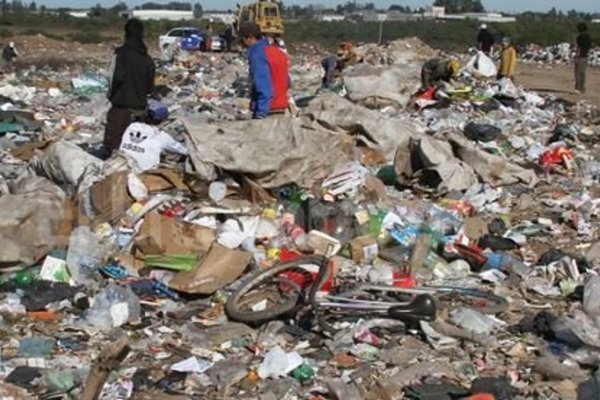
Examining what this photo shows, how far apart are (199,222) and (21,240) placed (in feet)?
4.35

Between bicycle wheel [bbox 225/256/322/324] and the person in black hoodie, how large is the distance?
292 cm

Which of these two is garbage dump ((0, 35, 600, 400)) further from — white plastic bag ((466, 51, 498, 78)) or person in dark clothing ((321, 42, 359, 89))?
white plastic bag ((466, 51, 498, 78))

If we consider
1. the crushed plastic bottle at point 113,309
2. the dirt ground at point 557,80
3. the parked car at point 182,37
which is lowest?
the dirt ground at point 557,80

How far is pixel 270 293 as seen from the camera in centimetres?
647

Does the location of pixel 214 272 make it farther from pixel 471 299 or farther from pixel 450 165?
pixel 450 165

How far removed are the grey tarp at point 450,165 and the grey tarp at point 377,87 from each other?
4980 mm

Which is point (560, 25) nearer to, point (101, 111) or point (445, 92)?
point (445, 92)

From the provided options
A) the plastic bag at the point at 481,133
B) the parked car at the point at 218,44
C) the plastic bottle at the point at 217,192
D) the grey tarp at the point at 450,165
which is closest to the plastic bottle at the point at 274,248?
the plastic bottle at the point at 217,192

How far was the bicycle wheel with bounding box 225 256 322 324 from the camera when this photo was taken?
20.1 feet

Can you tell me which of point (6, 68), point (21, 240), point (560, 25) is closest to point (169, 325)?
point (21, 240)

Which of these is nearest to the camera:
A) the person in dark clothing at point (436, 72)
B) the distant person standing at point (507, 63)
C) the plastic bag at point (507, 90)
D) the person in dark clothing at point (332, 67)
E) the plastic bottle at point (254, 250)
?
the plastic bottle at point (254, 250)

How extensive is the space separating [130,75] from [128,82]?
7 centimetres

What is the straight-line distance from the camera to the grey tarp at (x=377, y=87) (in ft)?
49.9

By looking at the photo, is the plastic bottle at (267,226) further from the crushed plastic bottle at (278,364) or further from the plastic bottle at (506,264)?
the crushed plastic bottle at (278,364)
